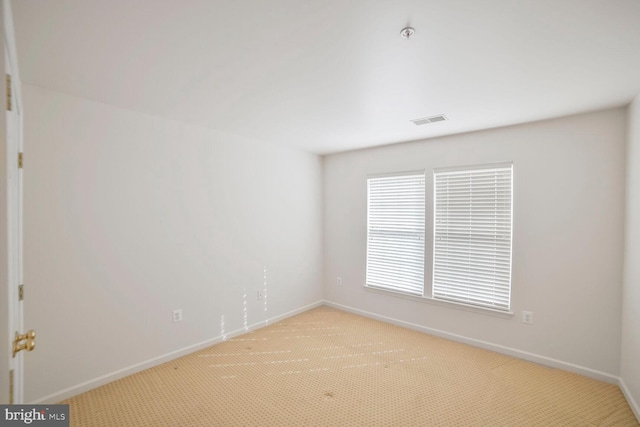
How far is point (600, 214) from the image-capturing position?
8.80 feet

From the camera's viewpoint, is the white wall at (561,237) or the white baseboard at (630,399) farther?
the white wall at (561,237)

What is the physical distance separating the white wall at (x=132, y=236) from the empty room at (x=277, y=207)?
2 cm

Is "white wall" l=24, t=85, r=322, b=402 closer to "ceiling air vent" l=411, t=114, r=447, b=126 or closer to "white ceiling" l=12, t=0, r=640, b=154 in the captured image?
"white ceiling" l=12, t=0, r=640, b=154

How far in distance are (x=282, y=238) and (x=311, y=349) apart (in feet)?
5.10

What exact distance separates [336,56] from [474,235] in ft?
8.58

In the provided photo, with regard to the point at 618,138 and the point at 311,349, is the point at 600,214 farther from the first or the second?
the point at 311,349

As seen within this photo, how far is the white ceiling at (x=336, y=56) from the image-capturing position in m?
1.41

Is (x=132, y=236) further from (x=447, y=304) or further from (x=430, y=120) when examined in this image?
(x=447, y=304)

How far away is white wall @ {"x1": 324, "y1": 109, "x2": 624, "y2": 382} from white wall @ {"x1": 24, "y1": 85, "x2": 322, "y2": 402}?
2.32m

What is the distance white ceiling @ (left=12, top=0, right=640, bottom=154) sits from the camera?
1405mm

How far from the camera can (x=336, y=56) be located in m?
1.80

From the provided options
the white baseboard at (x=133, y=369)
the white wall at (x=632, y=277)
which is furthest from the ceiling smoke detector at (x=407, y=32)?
the white baseboard at (x=133, y=369)

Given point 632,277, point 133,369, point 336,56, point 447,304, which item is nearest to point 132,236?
point 133,369

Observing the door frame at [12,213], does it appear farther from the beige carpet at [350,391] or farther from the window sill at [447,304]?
the window sill at [447,304]
